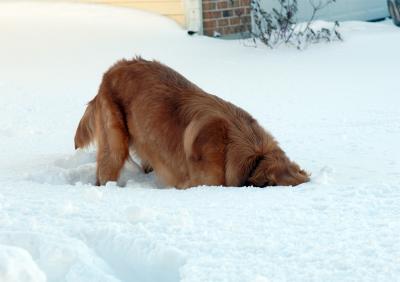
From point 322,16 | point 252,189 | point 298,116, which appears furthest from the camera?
point 322,16

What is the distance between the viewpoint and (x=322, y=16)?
14.4 meters

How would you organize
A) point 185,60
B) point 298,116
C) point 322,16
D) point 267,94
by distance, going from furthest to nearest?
point 322,16
point 185,60
point 267,94
point 298,116

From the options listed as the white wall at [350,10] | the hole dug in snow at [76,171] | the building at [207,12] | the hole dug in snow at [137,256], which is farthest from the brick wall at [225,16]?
the hole dug in snow at [137,256]

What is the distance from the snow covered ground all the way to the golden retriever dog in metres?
0.22

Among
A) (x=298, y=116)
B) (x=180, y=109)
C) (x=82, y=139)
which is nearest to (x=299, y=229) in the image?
(x=180, y=109)

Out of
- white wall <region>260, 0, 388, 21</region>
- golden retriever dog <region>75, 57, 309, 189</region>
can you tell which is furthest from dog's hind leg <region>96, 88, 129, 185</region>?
white wall <region>260, 0, 388, 21</region>

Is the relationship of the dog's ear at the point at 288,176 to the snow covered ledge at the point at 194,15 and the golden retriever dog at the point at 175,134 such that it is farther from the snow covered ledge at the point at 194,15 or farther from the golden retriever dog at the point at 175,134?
the snow covered ledge at the point at 194,15

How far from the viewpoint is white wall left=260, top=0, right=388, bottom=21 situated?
46.3 ft

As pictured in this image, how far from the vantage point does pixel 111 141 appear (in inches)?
239

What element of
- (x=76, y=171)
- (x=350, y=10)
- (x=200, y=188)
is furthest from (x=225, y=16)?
(x=200, y=188)

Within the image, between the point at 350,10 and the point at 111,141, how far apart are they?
10032mm

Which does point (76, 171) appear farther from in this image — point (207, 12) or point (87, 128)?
point (207, 12)

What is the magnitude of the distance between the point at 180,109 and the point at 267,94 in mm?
3868

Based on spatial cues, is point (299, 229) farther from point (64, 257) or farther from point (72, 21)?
point (72, 21)
